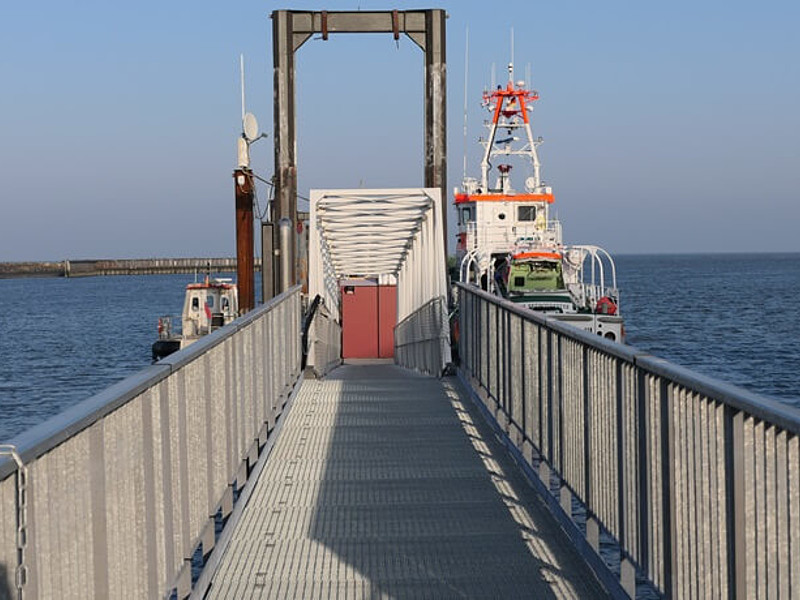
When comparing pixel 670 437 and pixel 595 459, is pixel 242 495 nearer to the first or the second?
pixel 595 459

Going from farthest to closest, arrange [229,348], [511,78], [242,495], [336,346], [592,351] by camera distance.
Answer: [511,78], [336,346], [242,495], [229,348], [592,351]

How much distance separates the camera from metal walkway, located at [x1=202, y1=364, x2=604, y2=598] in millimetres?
6230

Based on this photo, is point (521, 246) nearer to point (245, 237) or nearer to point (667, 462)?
point (245, 237)

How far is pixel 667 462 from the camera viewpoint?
484 cm

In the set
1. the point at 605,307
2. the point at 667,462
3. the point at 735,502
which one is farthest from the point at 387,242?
the point at 735,502

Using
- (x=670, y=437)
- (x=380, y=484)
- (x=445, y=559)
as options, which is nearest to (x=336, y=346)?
(x=380, y=484)

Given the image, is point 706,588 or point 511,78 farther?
point 511,78

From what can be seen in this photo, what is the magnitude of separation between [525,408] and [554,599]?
9.85 ft

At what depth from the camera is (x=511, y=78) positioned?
155 feet

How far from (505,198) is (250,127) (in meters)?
21.4

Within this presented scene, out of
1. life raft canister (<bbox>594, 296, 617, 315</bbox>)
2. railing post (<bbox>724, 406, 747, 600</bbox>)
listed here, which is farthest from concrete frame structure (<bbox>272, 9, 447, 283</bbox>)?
railing post (<bbox>724, 406, 747, 600</bbox>)

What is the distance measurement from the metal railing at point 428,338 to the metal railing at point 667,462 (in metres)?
8.27

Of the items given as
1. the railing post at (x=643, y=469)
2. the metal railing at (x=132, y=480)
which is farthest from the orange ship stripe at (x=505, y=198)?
the railing post at (x=643, y=469)

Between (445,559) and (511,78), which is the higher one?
(511,78)
